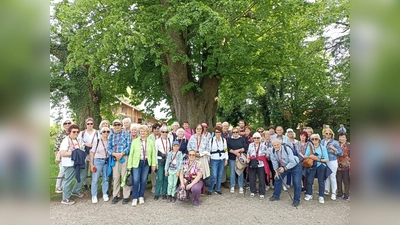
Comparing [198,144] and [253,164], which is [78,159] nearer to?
[198,144]

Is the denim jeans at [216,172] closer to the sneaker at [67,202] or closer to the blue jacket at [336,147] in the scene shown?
the blue jacket at [336,147]

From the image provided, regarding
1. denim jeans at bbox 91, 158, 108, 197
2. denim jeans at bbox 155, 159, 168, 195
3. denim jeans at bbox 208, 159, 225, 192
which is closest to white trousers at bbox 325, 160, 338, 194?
denim jeans at bbox 208, 159, 225, 192

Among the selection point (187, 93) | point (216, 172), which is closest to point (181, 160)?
point (216, 172)

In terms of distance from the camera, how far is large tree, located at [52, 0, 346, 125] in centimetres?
692

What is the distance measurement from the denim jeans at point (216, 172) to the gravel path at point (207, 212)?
55cm

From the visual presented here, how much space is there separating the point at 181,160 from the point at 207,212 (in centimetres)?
137

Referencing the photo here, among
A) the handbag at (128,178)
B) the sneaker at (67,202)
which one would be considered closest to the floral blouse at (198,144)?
the handbag at (128,178)

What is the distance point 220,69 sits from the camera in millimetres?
8719

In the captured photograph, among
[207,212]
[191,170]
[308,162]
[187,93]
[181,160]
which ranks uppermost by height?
[187,93]

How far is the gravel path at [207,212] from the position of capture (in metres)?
5.03

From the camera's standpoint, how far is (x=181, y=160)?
6.14 meters
